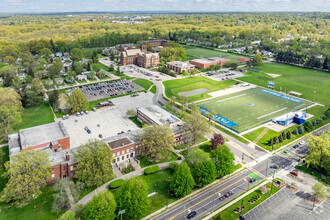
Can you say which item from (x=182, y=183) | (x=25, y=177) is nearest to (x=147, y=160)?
(x=182, y=183)

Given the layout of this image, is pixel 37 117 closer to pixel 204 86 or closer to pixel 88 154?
pixel 88 154

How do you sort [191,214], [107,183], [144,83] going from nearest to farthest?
[191,214] < [107,183] < [144,83]

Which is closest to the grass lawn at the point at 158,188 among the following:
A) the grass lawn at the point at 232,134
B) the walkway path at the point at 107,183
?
the walkway path at the point at 107,183

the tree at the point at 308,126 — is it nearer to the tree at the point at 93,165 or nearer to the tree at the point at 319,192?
the tree at the point at 319,192

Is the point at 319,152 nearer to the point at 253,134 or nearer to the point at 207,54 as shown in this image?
the point at 253,134

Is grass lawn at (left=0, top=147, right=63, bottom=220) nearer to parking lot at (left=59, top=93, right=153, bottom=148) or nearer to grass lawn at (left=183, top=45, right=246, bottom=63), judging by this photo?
parking lot at (left=59, top=93, right=153, bottom=148)

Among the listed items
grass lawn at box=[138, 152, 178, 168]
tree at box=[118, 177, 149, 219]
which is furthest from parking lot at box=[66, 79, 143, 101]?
tree at box=[118, 177, 149, 219]

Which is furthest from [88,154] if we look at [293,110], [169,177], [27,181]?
[293,110]
